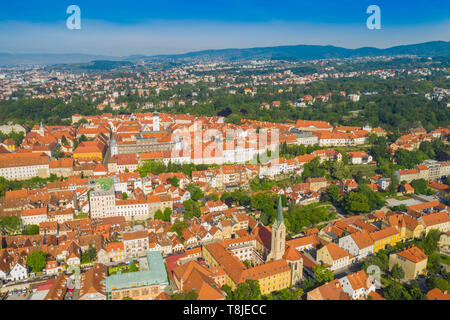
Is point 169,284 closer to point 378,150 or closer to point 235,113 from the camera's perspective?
point 378,150

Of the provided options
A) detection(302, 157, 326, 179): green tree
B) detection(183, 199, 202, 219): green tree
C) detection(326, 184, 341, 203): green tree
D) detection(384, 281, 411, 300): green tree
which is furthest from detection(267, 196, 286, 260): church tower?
detection(302, 157, 326, 179): green tree

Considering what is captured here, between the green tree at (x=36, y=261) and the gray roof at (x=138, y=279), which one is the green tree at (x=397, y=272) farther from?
the green tree at (x=36, y=261)

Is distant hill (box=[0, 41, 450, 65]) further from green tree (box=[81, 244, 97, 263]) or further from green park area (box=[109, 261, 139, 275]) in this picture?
green park area (box=[109, 261, 139, 275])

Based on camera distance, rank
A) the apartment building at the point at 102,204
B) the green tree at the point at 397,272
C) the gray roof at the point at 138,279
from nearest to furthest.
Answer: the gray roof at the point at 138,279 → the green tree at the point at 397,272 → the apartment building at the point at 102,204

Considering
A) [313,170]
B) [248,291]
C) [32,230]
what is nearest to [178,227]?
[248,291]

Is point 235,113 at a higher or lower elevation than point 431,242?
higher

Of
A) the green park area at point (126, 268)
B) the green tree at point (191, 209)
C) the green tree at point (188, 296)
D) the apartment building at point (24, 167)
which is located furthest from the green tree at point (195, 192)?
the green tree at point (188, 296)
